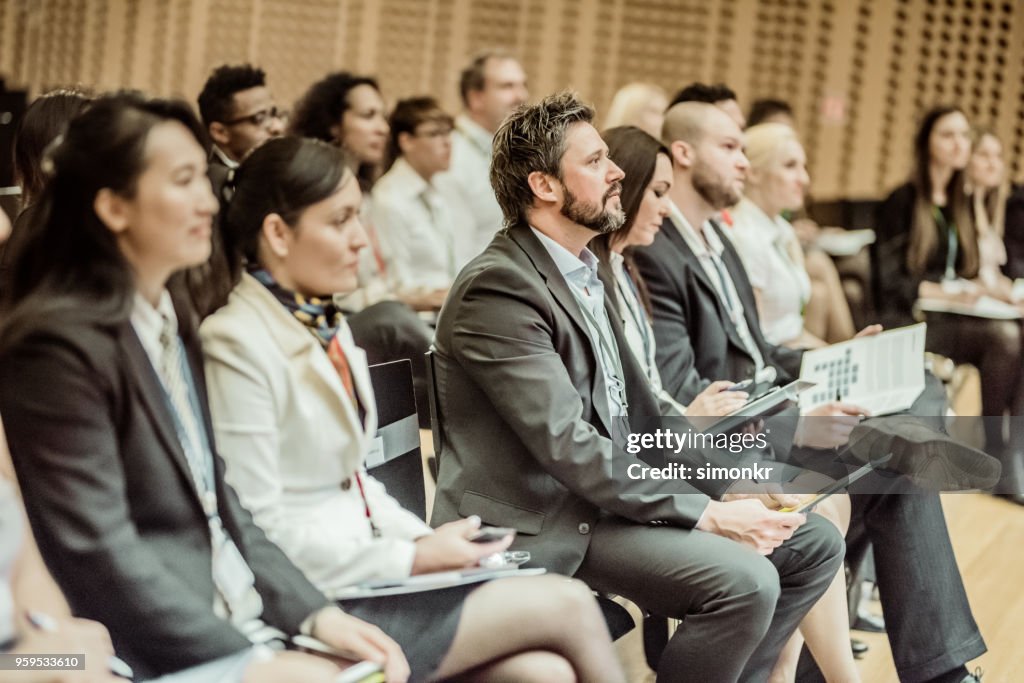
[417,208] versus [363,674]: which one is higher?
[417,208]

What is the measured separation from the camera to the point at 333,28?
845 centimetres

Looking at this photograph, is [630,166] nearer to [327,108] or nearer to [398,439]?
[398,439]

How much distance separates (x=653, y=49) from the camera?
8.37 m

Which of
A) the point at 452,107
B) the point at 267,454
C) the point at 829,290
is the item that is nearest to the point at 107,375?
the point at 267,454

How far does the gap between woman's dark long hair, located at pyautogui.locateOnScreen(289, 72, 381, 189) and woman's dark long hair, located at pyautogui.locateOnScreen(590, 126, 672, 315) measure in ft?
5.58

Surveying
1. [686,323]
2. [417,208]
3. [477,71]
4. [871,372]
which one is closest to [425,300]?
[417,208]

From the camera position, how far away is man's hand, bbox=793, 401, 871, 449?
3.05m

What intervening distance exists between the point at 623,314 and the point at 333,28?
19.9ft

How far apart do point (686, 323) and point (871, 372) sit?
0.50m

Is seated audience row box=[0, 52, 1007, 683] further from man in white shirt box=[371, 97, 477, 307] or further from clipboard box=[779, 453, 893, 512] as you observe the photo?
man in white shirt box=[371, 97, 477, 307]

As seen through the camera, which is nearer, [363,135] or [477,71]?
[363,135]

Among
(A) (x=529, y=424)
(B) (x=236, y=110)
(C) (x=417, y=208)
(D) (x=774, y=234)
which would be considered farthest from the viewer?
(C) (x=417, y=208)

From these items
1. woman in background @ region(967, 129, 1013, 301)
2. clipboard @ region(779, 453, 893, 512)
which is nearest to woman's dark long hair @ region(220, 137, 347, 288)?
clipboard @ region(779, 453, 893, 512)

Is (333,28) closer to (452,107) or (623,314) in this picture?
(452,107)
